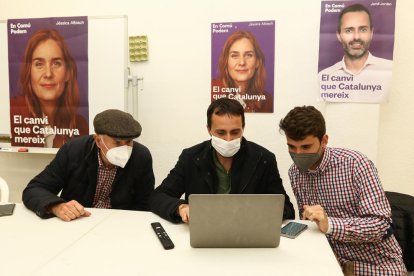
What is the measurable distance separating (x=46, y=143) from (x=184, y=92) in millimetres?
1150

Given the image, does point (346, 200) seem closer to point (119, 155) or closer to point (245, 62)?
point (119, 155)

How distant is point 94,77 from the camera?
289 centimetres

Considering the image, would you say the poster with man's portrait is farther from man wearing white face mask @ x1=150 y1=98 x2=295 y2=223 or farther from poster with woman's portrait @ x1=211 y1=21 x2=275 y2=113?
man wearing white face mask @ x1=150 y1=98 x2=295 y2=223

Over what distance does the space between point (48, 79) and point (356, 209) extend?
2384 millimetres

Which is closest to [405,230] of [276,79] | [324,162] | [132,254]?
[324,162]

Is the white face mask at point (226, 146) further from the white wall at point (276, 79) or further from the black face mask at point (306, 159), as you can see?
the white wall at point (276, 79)

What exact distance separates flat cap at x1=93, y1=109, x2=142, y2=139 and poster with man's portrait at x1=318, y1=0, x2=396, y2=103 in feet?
4.82

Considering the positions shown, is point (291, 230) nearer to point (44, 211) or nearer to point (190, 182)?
point (190, 182)

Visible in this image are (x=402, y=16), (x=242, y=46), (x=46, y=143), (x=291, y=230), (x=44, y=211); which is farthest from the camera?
(x=46, y=143)

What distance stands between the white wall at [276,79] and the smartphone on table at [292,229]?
4.29ft

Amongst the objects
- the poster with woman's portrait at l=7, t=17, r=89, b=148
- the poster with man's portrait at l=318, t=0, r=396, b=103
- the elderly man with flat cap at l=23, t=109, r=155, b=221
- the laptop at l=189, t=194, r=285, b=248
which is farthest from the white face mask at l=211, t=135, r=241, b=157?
the poster with woman's portrait at l=7, t=17, r=89, b=148

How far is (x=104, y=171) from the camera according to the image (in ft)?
6.82

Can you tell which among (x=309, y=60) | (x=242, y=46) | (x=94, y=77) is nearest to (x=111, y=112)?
(x=94, y=77)

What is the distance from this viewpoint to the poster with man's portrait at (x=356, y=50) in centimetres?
261
